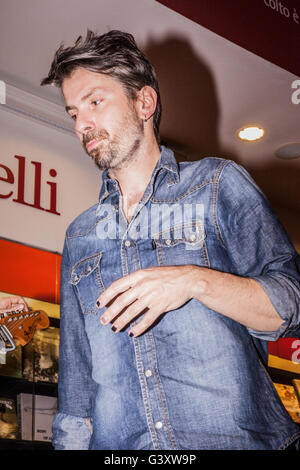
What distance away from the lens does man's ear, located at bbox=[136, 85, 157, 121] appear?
1.54 metres

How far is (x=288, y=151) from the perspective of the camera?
4.35 m

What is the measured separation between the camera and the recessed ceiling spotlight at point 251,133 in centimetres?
404

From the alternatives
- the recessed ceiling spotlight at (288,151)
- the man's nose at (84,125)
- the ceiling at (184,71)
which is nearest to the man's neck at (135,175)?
the man's nose at (84,125)

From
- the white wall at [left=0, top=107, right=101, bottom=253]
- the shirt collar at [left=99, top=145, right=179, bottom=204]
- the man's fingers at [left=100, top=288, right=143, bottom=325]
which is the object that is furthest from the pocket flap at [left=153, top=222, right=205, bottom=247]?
the white wall at [left=0, top=107, right=101, bottom=253]

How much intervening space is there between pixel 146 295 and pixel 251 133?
10.9ft

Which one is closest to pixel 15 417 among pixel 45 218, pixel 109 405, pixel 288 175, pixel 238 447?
pixel 45 218

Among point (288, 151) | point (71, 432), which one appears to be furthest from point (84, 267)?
point (288, 151)

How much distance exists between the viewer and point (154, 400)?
1064mm

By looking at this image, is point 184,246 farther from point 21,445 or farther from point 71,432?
point 21,445

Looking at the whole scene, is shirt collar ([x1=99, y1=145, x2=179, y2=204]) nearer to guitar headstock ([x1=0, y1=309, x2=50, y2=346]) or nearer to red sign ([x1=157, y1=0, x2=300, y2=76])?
red sign ([x1=157, y1=0, x2=300, y2=76])

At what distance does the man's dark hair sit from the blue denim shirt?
11.9 inches

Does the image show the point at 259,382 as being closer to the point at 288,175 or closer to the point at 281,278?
the point at 281,278

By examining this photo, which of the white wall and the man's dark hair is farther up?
the white wall

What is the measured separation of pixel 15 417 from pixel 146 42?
2.15 metres
